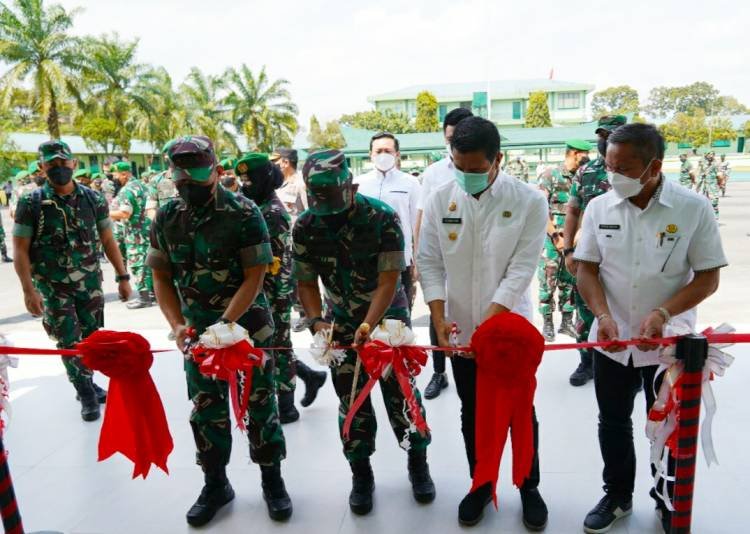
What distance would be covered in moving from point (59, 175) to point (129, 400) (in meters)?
1.86

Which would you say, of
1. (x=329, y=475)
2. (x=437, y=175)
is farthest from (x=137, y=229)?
(x=329, y=475)

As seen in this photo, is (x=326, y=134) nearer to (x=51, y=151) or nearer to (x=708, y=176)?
(x=708, y=176)

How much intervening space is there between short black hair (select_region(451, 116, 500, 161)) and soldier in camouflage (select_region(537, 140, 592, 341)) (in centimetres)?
273

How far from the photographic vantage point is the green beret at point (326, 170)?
86.1 inches

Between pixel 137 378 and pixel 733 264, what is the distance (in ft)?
27.3

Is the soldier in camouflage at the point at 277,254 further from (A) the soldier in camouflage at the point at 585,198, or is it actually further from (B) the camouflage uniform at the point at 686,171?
(B) the camouflage uniform at the point at 686,171

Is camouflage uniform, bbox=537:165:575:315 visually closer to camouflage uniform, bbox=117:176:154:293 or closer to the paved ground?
the paved ground

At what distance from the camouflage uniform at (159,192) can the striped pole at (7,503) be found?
14.5 feet

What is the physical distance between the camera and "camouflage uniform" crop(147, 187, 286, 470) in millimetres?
2352

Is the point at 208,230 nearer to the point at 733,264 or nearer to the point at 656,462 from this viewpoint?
the point at 656,462

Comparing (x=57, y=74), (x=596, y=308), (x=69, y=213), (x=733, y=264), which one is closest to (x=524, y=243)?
(x=596, y=308)

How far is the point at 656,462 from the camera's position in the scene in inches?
82.6

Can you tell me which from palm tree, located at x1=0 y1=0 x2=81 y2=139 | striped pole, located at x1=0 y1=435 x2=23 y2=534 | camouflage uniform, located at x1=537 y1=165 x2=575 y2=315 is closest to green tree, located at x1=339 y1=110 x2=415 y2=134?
palm tree, located at x1=0 y1=0 x2=81 y2=139

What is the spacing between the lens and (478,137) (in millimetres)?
2158
